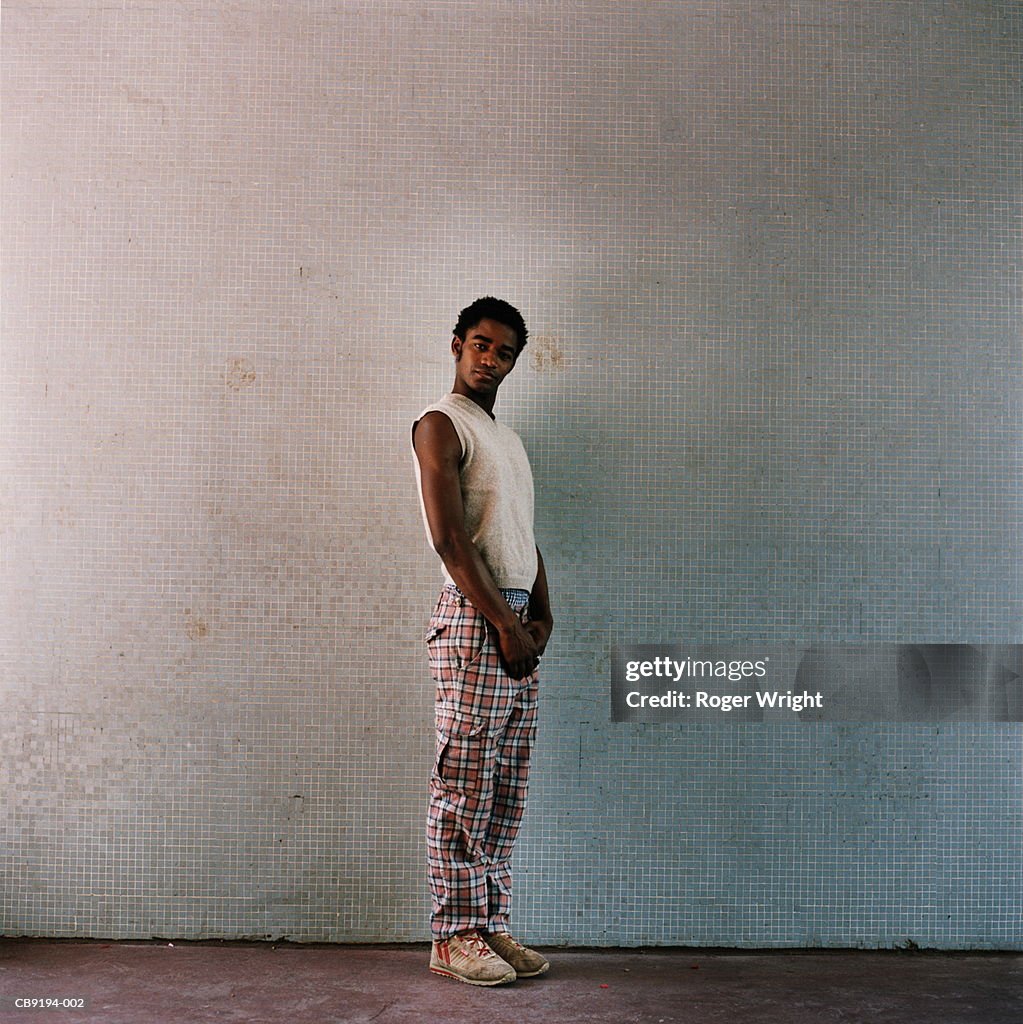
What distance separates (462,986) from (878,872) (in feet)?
3.64

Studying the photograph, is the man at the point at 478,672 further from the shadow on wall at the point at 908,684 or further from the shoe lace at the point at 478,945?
the shadow on wall at the point at 908,684

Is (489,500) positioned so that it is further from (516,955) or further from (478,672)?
(516,955)

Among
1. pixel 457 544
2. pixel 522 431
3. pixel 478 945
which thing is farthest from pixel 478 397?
pixel 478 945

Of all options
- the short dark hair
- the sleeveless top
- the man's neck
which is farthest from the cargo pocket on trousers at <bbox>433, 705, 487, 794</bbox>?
the short dark hair

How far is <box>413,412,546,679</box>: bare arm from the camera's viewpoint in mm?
2133

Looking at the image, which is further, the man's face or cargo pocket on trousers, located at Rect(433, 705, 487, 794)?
the man's face

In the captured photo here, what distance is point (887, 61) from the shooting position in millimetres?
2604

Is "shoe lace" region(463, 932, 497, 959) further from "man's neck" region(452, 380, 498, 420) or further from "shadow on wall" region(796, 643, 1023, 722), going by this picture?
"man's neck" region(452, 380, 498, 420)

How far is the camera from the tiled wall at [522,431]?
8.16 ft

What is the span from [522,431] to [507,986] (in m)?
1.33

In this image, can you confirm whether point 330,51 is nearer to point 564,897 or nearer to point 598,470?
point 598,470

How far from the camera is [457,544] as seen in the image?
7.01 ft

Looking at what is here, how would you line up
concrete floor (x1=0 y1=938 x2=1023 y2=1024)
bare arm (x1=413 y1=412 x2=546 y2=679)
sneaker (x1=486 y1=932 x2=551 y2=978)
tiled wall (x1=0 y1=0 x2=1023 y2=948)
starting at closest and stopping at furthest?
1. concrete floor (x1=0 y1=938 x2=1023 y2=1024)
2. bare arm (x1=413 y1=412 x2=546 y2=679)
3. sneaker (x1=486 y1=932 x2=551 y2=978)
4. tiled wall (x1=0 y1=0 x2=1023 y2=948)

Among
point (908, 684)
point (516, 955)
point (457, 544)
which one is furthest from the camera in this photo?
point (908, 684)
